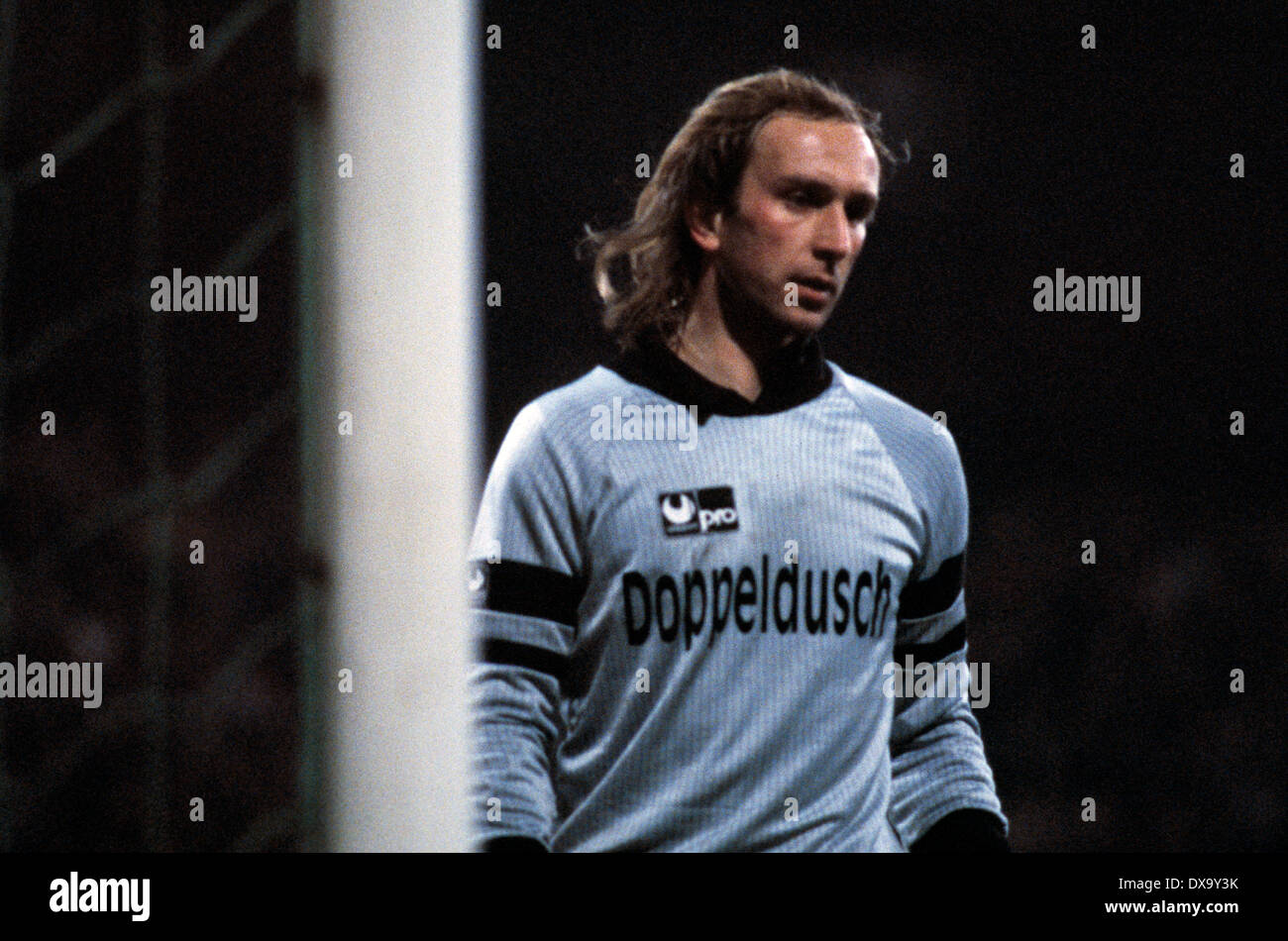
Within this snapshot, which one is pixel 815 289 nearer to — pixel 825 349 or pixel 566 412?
pixel 825 349

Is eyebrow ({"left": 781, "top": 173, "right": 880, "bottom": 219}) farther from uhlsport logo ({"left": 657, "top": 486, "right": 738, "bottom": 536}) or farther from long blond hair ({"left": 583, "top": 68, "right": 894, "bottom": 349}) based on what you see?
uhlsport logo ({"left": 657, "top": 486, "right": 738, "bottom": 536})

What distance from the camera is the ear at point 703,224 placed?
4.33ft

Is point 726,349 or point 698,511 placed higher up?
point 726,349

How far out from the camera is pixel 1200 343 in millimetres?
1860

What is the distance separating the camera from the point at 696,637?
46.0 inches

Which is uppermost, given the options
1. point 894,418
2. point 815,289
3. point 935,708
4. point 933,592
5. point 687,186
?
point 687,186

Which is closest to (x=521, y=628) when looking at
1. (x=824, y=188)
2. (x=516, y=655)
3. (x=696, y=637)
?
(x=516, y=655)

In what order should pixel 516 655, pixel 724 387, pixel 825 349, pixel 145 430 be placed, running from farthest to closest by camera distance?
pixel 145 430
pixel 825 349
pixel 724 387
pixel 516 655

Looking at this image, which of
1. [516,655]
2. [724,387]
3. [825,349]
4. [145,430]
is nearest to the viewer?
[516,655]

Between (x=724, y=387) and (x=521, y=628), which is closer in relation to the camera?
(x=521, y=628)

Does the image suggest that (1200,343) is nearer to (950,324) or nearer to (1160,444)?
(1160,444)

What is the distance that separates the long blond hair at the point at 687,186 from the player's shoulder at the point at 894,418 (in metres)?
0.17

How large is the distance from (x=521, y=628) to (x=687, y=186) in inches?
19.2

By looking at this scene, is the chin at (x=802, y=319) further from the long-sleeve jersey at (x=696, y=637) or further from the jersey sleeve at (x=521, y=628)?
the jersey sleeve at (x=521, y=628)
